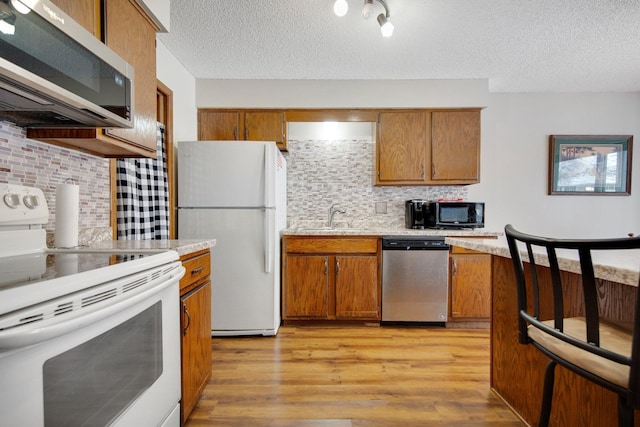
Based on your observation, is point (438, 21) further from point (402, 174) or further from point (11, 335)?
point (11, 335)

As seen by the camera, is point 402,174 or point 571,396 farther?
point 402,174

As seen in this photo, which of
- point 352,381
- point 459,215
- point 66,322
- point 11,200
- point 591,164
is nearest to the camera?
point 66,322

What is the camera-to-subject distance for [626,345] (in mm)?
792

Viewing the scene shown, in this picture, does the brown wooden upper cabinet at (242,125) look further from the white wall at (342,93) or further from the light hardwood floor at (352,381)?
the light hardwood floor at (352,381)

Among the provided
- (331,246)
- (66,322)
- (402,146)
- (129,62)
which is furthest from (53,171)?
(402,146)

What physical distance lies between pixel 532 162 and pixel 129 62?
3771 millimetres

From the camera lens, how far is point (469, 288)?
8.94 feet

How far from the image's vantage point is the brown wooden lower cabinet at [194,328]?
1.38 m

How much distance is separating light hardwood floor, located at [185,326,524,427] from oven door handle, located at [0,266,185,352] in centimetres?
100

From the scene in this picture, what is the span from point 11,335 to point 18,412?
18 centimetres

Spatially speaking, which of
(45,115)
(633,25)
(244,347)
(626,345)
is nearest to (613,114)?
(633,25)

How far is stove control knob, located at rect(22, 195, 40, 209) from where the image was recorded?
1181 mm

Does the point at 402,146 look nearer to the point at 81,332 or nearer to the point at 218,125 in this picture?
the point at 218,125

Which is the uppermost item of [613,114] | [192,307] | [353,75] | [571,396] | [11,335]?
[353,75]
